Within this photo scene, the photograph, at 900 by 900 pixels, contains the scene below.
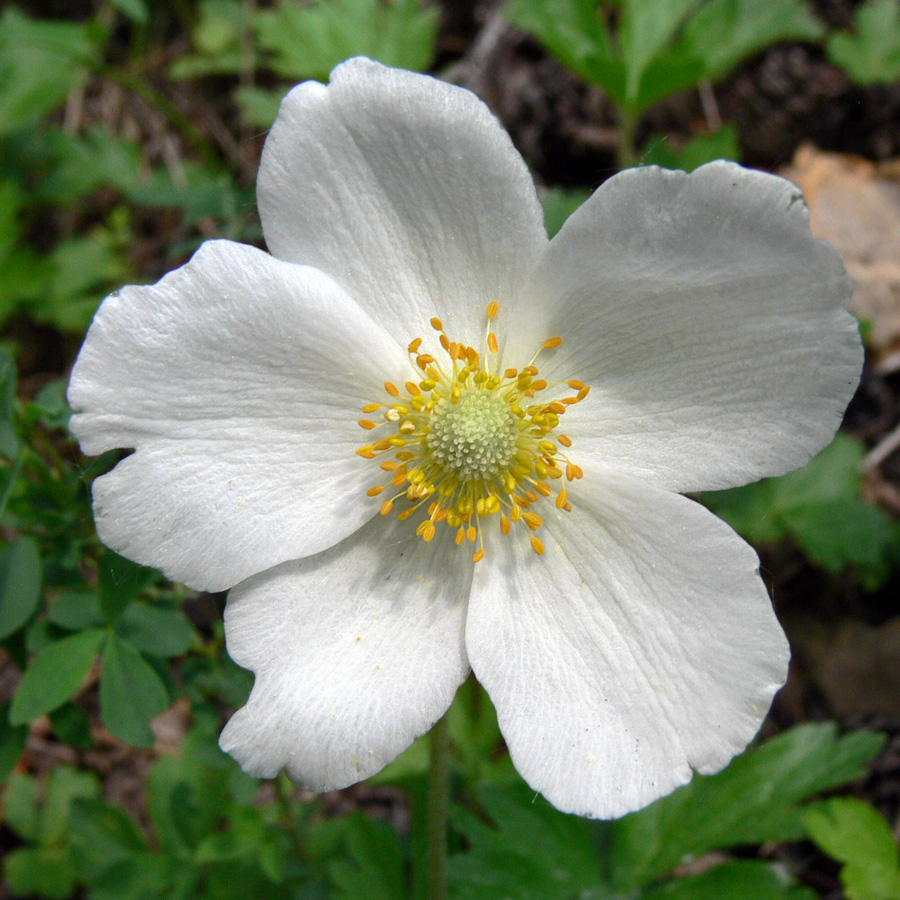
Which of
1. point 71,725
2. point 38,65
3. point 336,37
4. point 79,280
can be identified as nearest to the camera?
point 71,725

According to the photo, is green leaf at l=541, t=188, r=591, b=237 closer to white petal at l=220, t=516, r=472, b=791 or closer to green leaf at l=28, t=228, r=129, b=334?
white petal at l=220, t=516, r=472, b=791

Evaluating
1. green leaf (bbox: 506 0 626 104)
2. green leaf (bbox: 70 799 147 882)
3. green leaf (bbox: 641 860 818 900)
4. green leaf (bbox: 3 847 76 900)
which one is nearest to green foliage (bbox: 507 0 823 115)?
green leaf (bbox: 506 0 626 104)

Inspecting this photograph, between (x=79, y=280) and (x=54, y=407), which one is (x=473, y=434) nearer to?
(x=54, y=407)

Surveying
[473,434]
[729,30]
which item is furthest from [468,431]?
[729,30]

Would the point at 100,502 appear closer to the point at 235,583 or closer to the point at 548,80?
the point at 235,583

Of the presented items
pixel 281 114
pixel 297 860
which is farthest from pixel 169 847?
pixel 281 114
